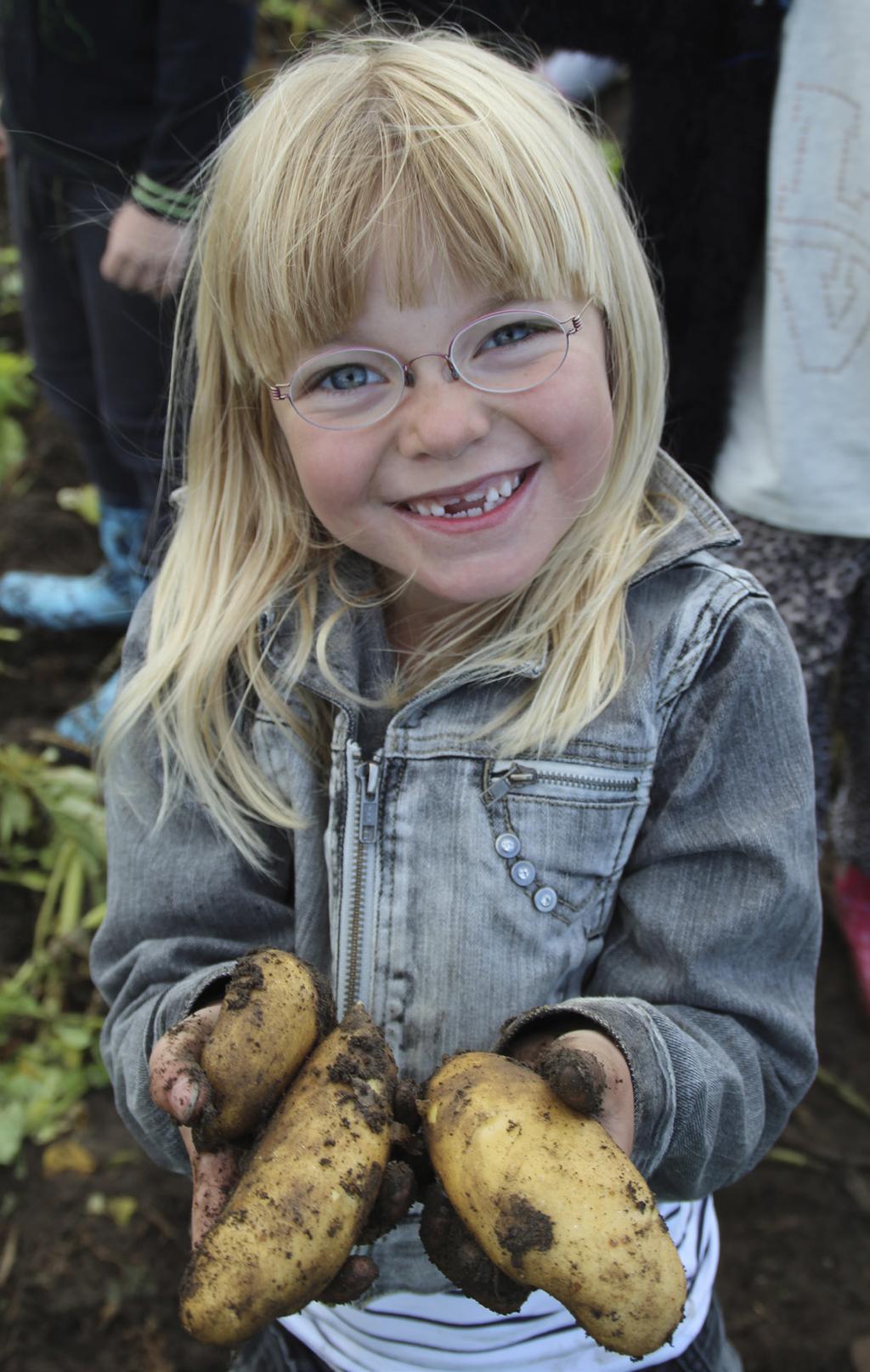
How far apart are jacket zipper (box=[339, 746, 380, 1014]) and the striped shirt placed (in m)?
0.46

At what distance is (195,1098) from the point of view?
1.14m

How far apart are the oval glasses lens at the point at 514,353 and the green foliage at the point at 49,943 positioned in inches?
79.6

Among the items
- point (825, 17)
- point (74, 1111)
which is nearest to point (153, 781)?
point (74, 1111)

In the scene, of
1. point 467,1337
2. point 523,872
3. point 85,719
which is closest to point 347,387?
point 523,872

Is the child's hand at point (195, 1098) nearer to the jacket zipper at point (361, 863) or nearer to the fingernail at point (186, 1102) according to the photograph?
the fingernail at point (186, 1102)

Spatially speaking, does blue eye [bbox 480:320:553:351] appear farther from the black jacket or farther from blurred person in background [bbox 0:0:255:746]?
the black jacket

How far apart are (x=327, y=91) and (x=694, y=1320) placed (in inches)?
67.1

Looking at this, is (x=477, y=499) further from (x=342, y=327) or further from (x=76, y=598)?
(x=76, y=598)

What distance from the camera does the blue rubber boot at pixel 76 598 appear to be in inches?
145

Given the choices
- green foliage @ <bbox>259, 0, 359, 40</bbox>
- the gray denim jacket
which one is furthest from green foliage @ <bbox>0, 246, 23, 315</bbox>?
the gray denim jacket

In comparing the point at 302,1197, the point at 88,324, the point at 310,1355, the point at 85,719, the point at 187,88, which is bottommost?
the point at 310,1355

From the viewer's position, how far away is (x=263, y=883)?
1660 millimetres

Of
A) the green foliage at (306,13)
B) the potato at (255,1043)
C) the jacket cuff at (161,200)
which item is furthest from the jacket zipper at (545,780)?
the green foliage at (306,13)

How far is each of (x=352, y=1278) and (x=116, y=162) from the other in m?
2.45
